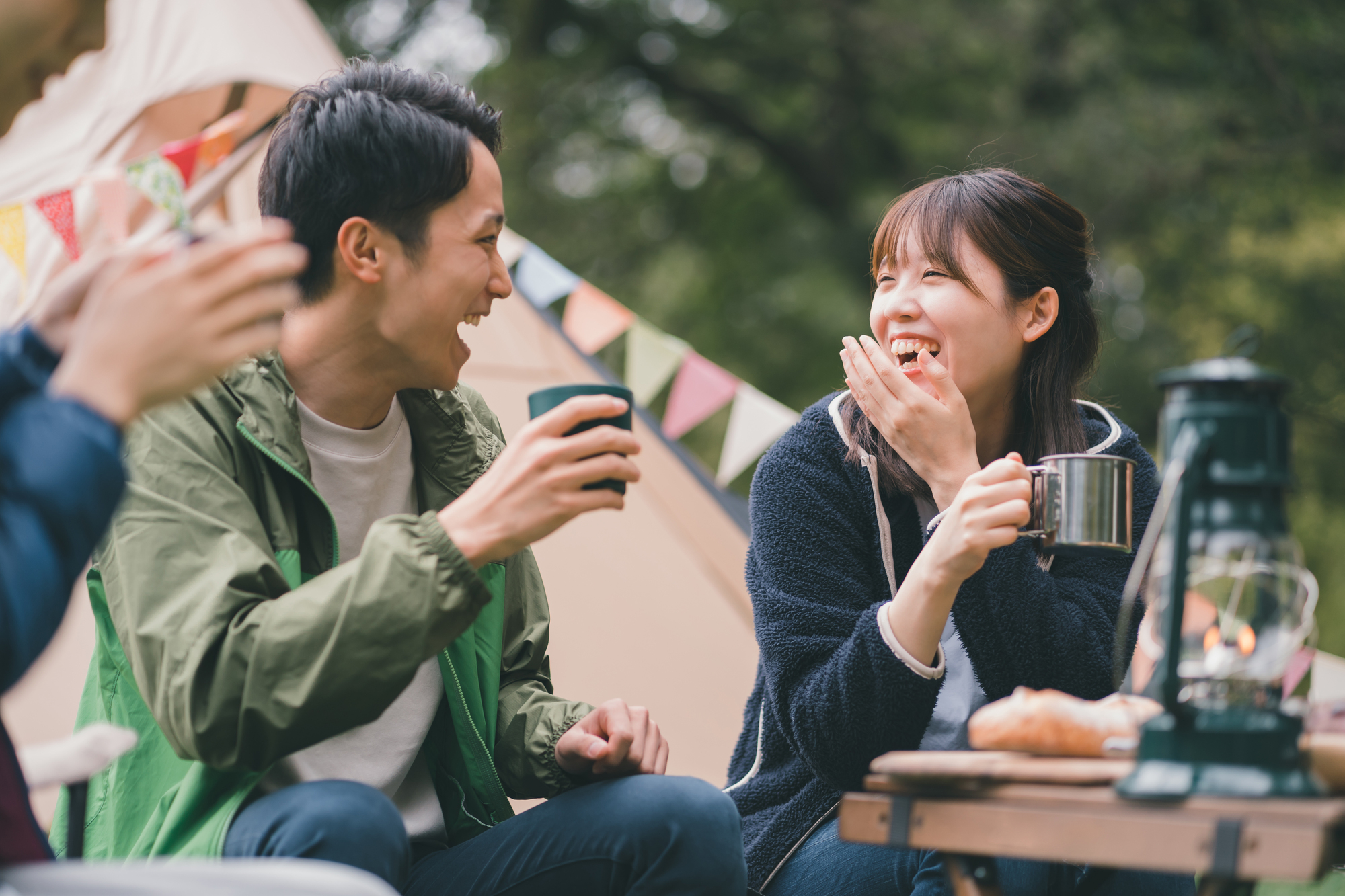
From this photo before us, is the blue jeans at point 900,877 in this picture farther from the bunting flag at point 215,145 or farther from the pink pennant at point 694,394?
the bunting flag at point 215,145

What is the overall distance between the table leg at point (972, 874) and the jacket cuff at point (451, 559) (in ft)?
1.73

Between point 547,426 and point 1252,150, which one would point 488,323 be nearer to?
point 547,426

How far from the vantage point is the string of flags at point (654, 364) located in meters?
3.83

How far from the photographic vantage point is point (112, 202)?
315cm

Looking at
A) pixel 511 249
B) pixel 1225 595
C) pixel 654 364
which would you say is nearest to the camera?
pixel 1225 595

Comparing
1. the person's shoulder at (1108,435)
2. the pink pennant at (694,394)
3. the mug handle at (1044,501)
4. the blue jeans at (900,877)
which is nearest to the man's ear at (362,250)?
the mug handle at (1044,501)

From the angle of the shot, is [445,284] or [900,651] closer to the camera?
[900,651]

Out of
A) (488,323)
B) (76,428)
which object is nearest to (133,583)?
(76,428)

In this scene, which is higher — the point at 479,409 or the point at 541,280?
the point at 479,409

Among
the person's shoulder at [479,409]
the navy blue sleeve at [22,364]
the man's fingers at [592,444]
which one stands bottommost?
the person's shoulder at [479,409]

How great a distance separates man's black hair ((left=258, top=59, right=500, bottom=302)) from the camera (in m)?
1.67

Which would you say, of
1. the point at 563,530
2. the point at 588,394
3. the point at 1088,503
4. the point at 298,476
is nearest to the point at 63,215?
the point at 563,530

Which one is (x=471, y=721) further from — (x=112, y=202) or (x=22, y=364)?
(x=112, y=202)

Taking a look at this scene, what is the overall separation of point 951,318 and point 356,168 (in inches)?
34.8
